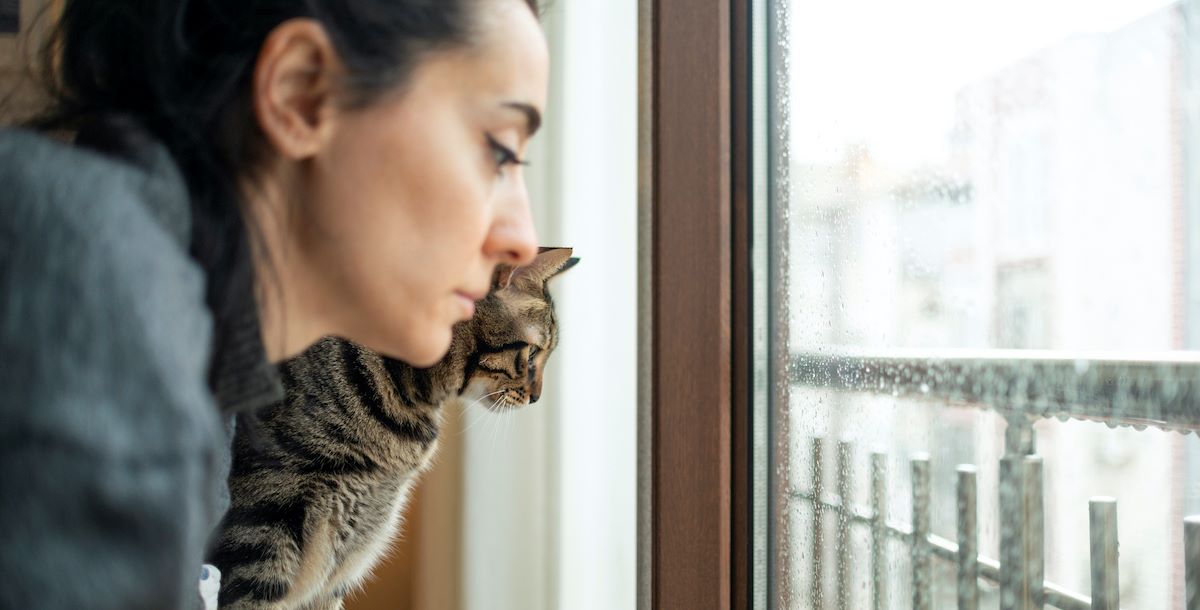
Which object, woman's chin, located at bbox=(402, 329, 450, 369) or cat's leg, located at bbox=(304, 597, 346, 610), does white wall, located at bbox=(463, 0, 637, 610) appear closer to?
cat's leg, located at bbox=(304, 597, 346, 610)

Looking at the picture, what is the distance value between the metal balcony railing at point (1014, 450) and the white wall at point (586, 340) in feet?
1.28

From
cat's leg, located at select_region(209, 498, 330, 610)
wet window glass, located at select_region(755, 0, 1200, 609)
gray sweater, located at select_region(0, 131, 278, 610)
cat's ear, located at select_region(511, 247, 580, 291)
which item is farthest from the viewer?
cat's ear, located at select_region(511, 247, 580, 291)

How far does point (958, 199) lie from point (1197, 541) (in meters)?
0.33

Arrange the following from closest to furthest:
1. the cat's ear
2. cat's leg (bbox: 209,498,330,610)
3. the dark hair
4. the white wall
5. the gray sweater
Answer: the gray sweater < the dark hair < cat's leg (bbox: 209,498,330,610) < the cat's ear < the white wall

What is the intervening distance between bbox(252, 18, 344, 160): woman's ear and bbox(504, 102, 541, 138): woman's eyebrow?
101 mm

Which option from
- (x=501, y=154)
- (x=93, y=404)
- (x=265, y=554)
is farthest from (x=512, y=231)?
(x=265, y=554)

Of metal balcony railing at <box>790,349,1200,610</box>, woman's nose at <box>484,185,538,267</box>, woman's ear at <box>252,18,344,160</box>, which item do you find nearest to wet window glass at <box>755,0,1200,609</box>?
metal balcony railing at <box>790,349,1200,610</box>

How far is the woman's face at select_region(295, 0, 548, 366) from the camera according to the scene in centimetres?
50

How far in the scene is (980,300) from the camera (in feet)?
2.41

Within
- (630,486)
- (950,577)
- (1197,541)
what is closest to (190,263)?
(1197,541)

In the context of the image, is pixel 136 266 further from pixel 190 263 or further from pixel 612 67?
pixel 612 67

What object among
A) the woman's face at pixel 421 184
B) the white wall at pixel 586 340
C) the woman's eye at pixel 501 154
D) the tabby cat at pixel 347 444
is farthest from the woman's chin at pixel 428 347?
the white wall at pixel 586 340

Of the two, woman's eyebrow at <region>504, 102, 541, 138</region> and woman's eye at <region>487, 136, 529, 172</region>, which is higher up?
woman's eyebrow at <region>504, 102, 541, 138</region>

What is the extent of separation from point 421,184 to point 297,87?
8cm
